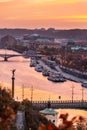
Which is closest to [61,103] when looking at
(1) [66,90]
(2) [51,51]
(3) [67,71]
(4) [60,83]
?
(1) [66,90]

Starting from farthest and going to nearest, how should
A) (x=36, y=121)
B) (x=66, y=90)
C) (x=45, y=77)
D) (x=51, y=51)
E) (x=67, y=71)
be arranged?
(x=51, y=51) < (x=67, y=71) < (x=45, y=77) < (x=66, y=90) < (x=36, y=121)

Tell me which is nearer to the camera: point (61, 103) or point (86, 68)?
point (61, 103)

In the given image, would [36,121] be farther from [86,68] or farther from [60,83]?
[86,68]

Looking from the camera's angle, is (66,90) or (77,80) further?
(77,80)

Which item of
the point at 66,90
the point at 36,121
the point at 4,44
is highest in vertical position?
the point at 36,121

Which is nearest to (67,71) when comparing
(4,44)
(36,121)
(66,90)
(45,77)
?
(45,77)

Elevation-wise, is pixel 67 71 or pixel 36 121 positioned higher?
pixel 36 121

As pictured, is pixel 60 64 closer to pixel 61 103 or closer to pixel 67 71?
pixel 67 71

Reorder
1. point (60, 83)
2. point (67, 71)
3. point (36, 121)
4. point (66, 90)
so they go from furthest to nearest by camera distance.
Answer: point (67, 71), point (60, 83), point (66, 90), point (36, 121)

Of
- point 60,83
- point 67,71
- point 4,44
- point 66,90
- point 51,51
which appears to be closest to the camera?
point 66,90
